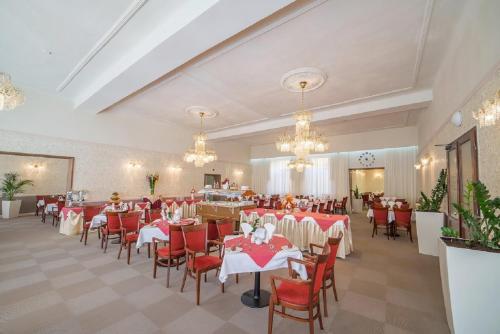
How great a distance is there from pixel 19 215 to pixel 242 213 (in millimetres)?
10227

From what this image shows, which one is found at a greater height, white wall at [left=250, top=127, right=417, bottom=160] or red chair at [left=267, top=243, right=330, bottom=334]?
white wall at [left=250, top=127, right=417, bottom=160]

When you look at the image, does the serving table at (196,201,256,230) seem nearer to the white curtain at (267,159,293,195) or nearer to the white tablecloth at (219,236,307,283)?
the white tablecloth at (219,236,307,283)

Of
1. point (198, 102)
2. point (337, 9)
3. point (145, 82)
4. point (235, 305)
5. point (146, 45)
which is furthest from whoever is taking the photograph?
point (198, 102)

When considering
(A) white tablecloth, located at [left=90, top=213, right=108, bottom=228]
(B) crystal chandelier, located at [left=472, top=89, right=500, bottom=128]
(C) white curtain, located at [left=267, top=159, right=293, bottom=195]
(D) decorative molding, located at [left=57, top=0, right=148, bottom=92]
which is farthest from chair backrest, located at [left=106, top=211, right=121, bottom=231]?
(C) white curtain, located at [left=267, top=159, right=293, bottom=195]

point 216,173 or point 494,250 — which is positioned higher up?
point 216,173

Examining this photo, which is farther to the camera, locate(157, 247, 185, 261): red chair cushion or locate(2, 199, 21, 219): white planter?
locate(2, 199, 21, 219): white planter

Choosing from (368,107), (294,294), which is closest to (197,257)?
(294,294)

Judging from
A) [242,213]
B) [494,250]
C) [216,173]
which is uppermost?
[216,173]

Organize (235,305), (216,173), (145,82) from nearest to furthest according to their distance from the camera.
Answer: (235,305) < (145,82) < (216,173)

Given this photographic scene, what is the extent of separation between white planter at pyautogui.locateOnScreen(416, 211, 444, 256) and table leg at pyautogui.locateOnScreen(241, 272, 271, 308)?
413cm

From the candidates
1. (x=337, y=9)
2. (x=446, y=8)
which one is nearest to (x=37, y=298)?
(x=337, y=9)

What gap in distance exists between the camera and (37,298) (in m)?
2.88

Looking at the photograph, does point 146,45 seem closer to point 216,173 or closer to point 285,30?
point 285,30

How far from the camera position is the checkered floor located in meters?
2.39
